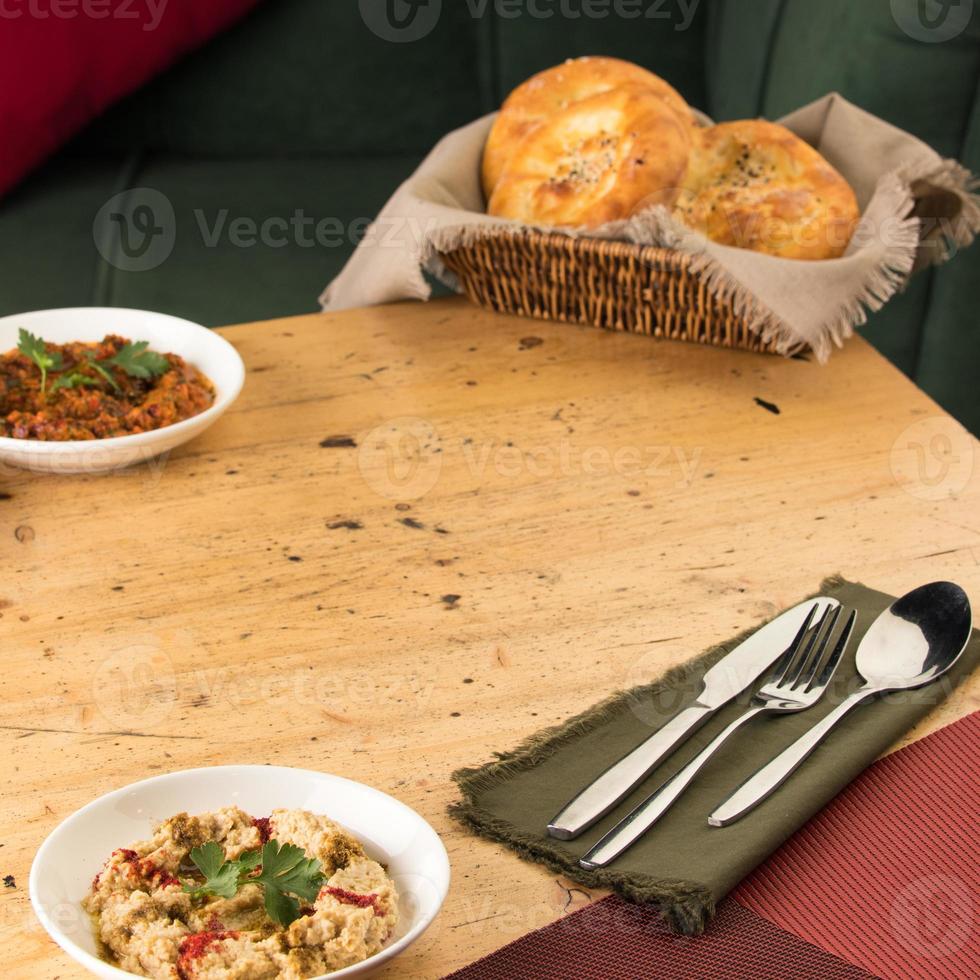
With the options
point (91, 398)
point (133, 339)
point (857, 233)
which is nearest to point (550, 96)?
point (857, 233)

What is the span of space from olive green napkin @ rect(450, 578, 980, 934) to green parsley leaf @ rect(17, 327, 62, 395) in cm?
57

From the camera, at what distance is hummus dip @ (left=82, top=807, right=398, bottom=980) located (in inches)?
21.4

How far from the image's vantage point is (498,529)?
97 centimetres

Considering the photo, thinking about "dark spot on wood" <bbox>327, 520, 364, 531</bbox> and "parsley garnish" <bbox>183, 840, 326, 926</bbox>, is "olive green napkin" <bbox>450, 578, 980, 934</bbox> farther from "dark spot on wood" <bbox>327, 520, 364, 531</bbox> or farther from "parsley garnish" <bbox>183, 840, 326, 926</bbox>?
"dark spot on wood" <bbox>327, 520, 364, 531</bbox>

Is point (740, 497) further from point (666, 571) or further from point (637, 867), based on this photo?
point (637, 867)

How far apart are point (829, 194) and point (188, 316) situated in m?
0.95

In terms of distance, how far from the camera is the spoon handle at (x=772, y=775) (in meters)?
0.67

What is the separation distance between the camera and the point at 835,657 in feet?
2.66

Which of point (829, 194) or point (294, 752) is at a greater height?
point (829, 194)

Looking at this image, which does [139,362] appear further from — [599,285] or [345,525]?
[599,285]

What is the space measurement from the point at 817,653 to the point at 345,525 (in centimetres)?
38

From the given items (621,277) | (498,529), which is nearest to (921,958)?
(498,529)

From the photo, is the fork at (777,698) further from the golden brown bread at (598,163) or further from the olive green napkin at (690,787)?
the golden brown bread at (598,163)

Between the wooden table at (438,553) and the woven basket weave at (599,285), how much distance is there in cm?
3
